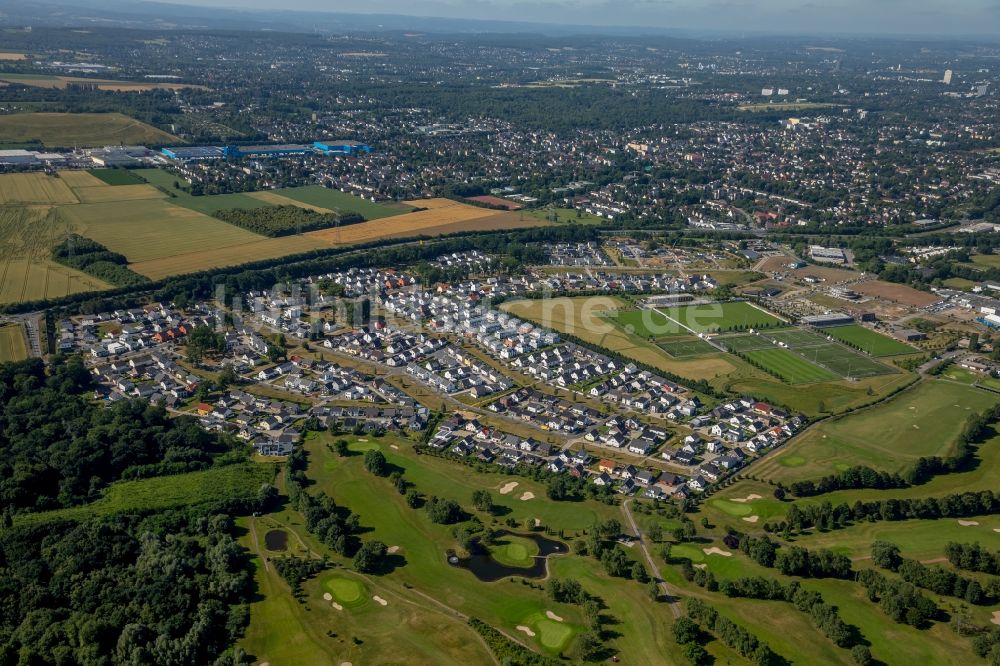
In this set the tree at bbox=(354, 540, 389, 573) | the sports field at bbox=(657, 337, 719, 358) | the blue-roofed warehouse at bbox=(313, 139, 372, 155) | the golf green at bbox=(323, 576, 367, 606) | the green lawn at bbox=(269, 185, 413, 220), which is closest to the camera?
the golf green at bbox=(323, 576, 367, 606)

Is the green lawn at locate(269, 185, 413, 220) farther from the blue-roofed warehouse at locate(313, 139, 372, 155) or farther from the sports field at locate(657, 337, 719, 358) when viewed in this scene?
the sports field at locate(657, 337, 719, 358)

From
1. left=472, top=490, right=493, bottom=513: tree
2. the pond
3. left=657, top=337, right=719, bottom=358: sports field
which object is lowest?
the pond

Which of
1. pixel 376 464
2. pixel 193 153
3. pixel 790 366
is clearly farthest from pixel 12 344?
pixel 193 153

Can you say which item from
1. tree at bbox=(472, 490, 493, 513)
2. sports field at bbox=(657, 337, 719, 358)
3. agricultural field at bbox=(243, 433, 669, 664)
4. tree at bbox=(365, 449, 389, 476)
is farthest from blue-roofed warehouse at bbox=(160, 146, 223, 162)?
tree at bbox=(472, 490, 493, 513)

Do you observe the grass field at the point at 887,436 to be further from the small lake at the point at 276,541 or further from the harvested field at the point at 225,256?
the harvested field at the point at 225,256

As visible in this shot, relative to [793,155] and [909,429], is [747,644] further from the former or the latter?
[793,155]

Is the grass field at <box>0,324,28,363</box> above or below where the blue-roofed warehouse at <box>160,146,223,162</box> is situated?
below
